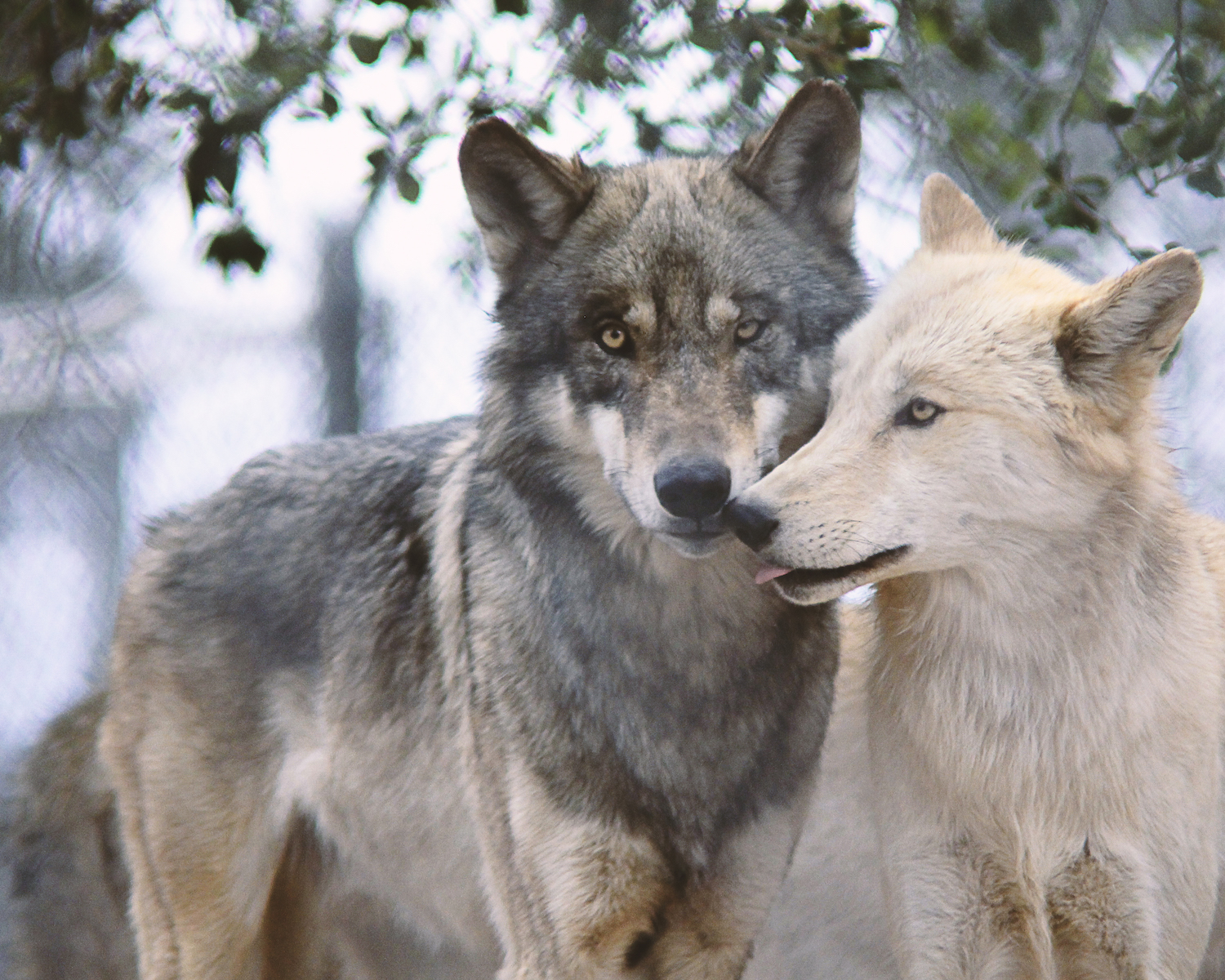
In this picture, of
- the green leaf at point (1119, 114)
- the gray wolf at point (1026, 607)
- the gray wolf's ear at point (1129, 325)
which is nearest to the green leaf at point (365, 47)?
the gray wolf at point (1026, 607)

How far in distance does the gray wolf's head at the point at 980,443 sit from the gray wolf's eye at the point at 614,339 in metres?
0.39

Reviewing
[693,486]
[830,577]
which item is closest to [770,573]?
[830,577]

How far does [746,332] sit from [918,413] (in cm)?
36

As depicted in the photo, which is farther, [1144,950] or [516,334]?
[516,334]

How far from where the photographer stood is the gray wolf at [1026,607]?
6.92 ft

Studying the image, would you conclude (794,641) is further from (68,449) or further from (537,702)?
(68,449)

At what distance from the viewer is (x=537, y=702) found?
94.6 inches

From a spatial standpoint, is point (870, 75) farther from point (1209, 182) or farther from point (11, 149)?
point (11, 149)

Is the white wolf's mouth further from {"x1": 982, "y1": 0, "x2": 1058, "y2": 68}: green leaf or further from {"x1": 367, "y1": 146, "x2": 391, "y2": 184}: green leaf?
{"x1": 367, "y1": 146, "x2": 391, "y2": 184}: green leaf

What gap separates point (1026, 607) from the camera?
231 centimetres

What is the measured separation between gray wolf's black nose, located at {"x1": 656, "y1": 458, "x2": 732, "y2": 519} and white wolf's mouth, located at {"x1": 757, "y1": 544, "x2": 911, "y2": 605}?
18 centimetres

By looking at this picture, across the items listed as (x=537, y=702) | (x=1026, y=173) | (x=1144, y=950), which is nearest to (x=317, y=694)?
(x=537, y=702)

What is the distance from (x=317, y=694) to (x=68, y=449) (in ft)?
6.37

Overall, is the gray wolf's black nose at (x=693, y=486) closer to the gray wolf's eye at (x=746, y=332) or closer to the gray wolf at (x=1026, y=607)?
the gray wolf at (x=1026, y=607)
